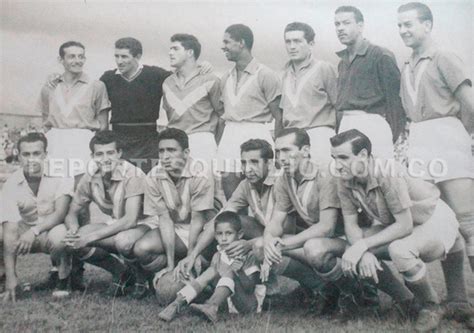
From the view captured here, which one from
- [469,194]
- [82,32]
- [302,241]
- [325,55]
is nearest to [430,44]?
[325,55]

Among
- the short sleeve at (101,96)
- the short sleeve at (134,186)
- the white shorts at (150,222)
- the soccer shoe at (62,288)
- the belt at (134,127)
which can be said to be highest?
the short sleeve at (101,96)

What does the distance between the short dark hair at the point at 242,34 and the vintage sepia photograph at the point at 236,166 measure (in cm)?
2

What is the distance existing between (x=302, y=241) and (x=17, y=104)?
234cm

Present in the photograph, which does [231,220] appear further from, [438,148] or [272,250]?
[438,148]

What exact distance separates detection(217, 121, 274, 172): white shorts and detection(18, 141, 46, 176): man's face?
1.33m

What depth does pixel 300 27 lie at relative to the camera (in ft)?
12.9

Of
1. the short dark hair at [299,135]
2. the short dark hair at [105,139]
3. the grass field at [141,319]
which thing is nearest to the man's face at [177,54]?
the short dark hair at [105,139]

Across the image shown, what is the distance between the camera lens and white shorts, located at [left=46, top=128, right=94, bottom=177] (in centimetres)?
402

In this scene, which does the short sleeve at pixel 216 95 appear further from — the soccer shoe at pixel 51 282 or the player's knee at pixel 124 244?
the soccer shoe at pixel 51 282

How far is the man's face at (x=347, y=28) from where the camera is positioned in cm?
390

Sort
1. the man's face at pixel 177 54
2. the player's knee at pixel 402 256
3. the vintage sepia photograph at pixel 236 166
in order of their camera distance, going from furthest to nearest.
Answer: the man's face at pixel 177 54 < the vintage sepia photograph at pixel 236 166 < the player's knee at pixel 402 256

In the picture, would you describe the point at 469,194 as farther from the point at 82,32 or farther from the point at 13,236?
the point at 13,236

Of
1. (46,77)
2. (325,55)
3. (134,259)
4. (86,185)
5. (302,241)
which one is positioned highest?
(325,55)

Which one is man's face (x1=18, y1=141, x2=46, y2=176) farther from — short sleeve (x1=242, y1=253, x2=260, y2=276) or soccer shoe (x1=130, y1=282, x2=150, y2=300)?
short sleeve (x1=242, y1=253, x2=260, y2=276)
